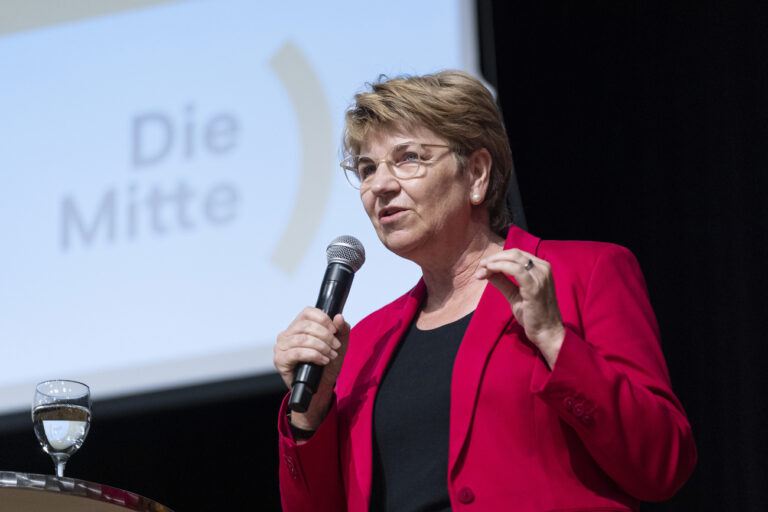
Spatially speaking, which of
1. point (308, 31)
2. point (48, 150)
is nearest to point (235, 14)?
point (308, 31)

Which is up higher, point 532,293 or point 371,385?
point 532,293

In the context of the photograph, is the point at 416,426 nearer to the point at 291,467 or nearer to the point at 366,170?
the point at 291,467

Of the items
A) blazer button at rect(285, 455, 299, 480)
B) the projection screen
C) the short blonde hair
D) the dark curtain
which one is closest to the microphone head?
the short blonde hair

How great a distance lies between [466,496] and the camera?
4.84 feet

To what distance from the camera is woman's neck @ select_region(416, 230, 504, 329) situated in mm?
1833

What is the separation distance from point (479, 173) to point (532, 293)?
1.80 feet

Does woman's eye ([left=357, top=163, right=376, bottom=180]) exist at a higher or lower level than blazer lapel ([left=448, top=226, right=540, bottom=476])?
higher

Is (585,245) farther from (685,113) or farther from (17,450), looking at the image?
(17,450)

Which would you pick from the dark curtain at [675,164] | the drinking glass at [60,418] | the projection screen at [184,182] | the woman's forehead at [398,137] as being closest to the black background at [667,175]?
the dark curtain at [675,164]

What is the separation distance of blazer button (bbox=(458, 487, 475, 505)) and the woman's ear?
2.02 feet

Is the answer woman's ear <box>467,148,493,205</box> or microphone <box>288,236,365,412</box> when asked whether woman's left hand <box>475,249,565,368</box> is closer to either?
microphone <box>288,236,365,412</box>

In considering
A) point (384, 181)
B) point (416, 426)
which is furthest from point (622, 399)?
point (384, 181)

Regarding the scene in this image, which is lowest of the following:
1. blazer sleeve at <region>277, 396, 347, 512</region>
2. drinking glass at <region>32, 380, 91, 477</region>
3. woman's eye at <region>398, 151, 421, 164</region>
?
blazer sleeve at <region>277, 396, 347, 512</region>

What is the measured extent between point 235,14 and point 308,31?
311 mm
